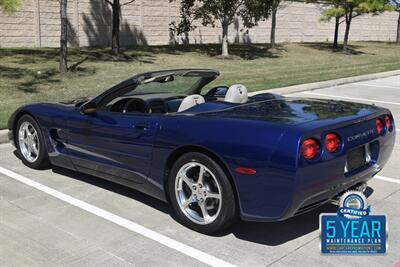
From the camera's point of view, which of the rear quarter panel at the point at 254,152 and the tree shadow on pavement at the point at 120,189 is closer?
the rear quarter panel at the point at 254,152

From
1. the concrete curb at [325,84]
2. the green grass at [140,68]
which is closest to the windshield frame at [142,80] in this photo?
the green grass at [140,68]

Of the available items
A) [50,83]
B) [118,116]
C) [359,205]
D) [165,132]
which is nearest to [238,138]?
[165,132]

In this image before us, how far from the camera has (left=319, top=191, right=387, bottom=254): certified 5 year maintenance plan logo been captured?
11.7 ft

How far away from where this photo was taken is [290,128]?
3488 millimetres

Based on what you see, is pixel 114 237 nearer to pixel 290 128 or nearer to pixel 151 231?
pixel 151 231

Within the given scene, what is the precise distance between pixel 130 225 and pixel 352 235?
1.80 meters

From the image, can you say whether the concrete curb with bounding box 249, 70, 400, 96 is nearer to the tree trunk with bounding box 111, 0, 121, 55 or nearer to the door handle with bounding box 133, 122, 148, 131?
the door handle with bounding box 133, 122, 148, 131

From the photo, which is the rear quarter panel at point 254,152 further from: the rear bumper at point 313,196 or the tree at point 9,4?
the tree at point 9,4

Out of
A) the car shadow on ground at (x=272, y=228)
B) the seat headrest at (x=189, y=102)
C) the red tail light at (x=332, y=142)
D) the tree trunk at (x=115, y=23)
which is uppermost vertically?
the tree trunk at (x=115, y=23)

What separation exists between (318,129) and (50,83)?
9768mm

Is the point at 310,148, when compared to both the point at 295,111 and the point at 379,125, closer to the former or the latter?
the point at 295,111

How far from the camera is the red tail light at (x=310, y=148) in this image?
11.2 feet

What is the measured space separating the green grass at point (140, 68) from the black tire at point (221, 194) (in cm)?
439

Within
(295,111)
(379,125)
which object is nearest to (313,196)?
(295,111)
